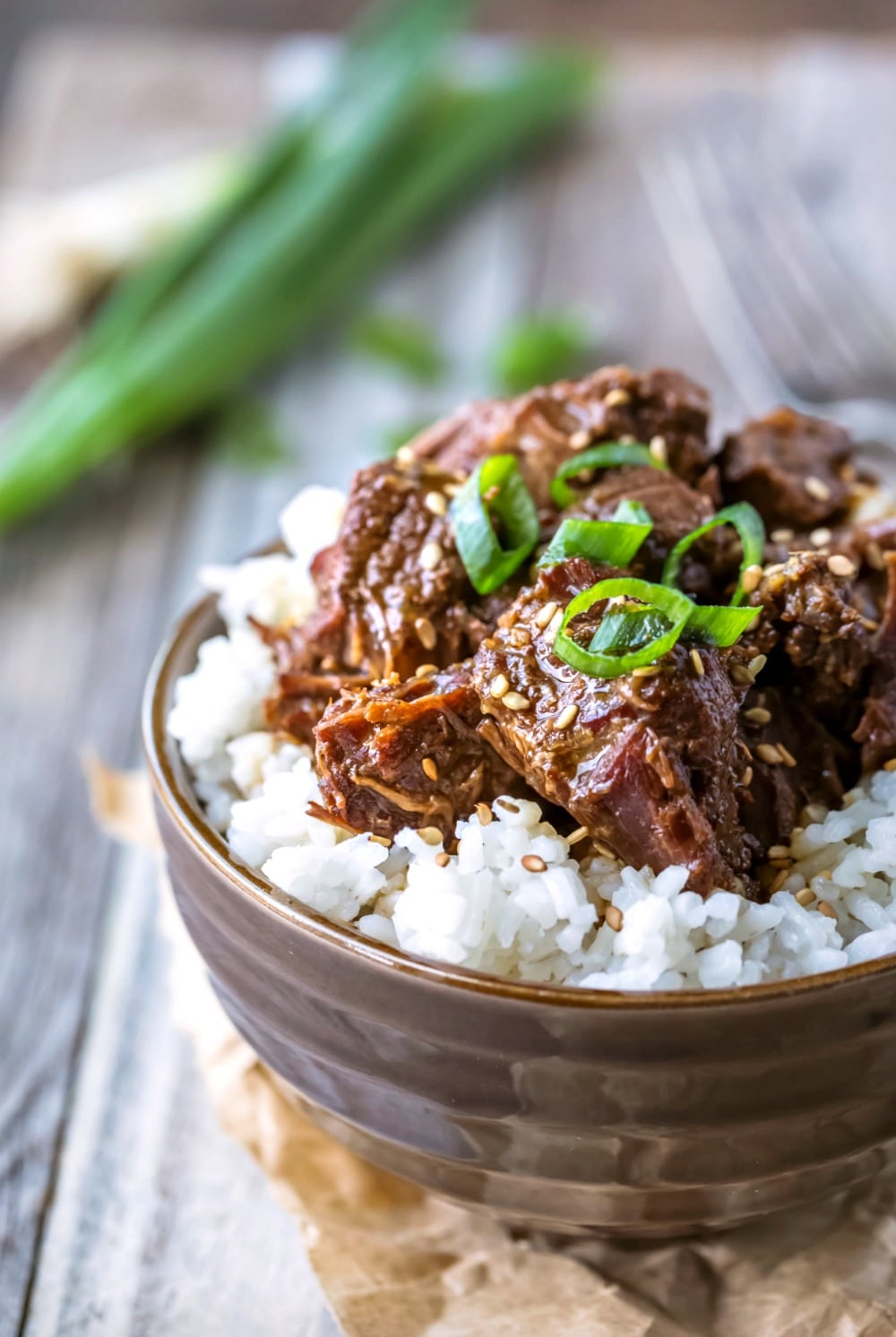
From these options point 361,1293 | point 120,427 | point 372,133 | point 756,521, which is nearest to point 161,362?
point 120,427

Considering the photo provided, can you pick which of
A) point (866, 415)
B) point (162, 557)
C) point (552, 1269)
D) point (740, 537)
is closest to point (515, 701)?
point (740, 537)

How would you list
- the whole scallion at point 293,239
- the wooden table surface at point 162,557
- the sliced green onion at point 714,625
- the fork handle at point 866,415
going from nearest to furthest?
Result: the sliced green onion at point 714,625, the wooden table surface at point 162,557, the fork handle at point 866,415, the whole scallion at point 293,239

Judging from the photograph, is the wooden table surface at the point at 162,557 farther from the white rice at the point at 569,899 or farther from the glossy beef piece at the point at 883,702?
the glossy beef piece at the point at 883,702

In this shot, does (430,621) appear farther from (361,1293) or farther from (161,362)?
(161,362)

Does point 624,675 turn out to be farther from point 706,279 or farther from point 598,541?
point 706,279

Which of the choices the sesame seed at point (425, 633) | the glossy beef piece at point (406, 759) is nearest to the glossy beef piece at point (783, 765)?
the glossy beef piece at point (406, 759)

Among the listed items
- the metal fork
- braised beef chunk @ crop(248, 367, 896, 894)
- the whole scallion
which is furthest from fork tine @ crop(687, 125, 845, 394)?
braised beef chunk @ crop(248, 367, 896, 894)
